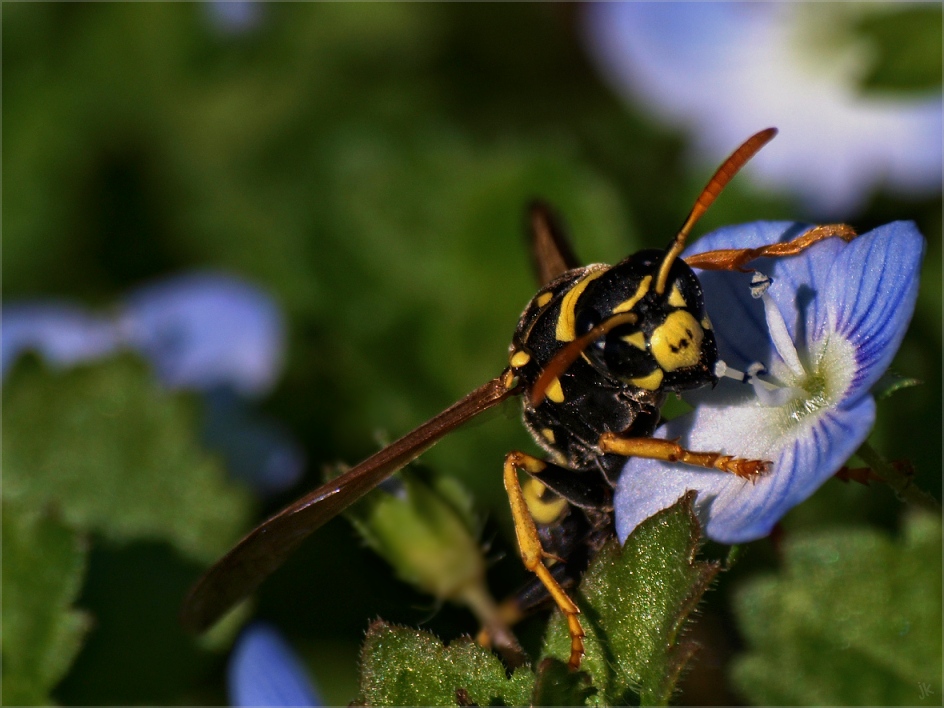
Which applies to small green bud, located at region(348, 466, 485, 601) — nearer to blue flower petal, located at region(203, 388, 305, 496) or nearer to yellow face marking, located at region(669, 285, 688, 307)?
yellow face marking, located at region(669, 285, 688, 307)

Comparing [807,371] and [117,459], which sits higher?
[807,371]

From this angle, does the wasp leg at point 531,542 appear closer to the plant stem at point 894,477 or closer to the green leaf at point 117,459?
the plant stem at point 894,477

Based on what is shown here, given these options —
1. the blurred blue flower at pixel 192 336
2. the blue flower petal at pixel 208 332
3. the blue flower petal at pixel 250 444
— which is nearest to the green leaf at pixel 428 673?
the blue flower petal at pixel 250 444

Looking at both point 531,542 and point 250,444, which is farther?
point 250,444

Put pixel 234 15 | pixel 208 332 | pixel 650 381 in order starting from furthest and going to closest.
A: 1. pixel 234 15
2. pixel 208 332
3. pixel 650 381

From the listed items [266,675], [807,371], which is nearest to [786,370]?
[807,371]

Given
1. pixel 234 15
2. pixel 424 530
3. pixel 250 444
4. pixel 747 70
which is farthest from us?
pixel 234 15

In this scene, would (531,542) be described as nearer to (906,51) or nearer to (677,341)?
(677,341)
